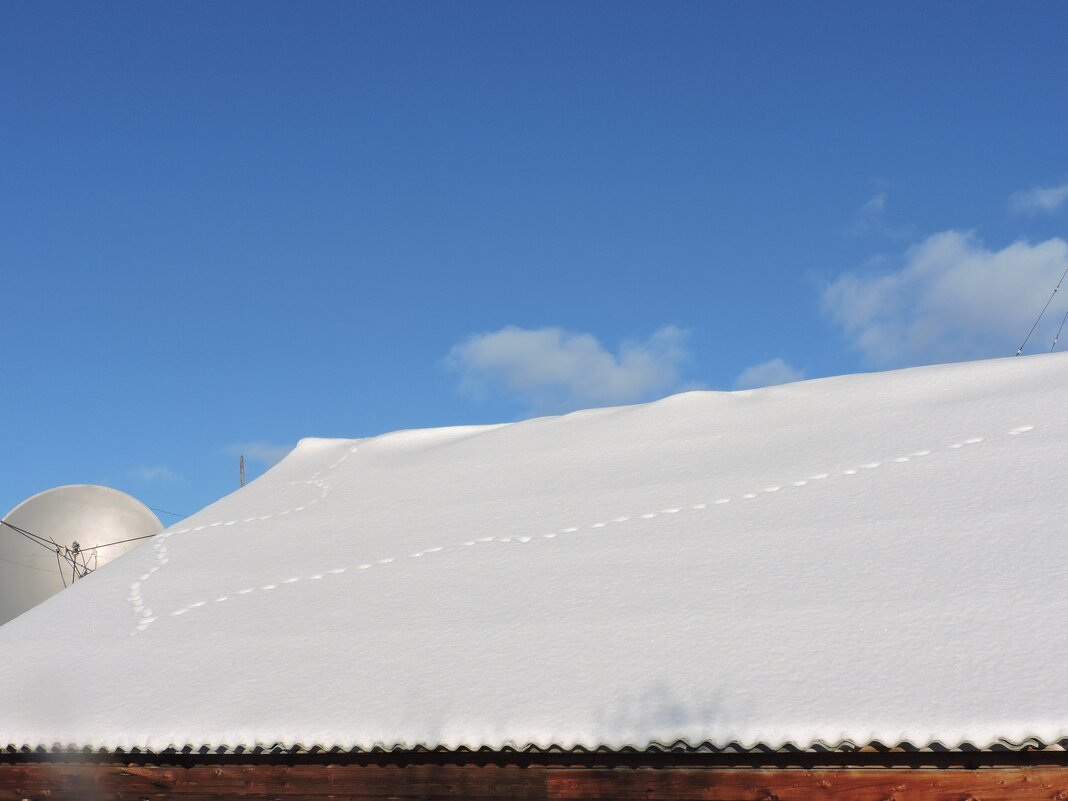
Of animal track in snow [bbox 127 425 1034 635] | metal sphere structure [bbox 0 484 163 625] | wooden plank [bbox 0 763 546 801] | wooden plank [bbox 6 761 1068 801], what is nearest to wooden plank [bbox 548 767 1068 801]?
wooden plank [bbox 6 761 1068 801]

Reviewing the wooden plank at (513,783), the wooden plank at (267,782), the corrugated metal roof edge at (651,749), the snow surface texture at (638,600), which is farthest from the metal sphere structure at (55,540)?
the corrugated metal roof edge at (651,749)

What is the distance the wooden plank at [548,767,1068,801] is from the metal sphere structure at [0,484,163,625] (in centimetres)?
1589

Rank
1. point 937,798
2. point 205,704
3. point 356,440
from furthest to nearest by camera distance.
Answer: point 356,440 → point 205,704 → point 937,798

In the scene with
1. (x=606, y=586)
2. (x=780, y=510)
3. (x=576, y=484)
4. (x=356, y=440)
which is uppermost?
(x=356, y=440)

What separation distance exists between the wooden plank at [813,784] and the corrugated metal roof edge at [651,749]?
0.14 meters

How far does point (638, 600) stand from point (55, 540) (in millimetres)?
16429

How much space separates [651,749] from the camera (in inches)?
175

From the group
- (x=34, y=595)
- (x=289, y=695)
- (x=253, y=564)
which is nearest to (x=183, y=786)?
(x=289, y=695)

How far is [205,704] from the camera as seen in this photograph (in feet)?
18.0

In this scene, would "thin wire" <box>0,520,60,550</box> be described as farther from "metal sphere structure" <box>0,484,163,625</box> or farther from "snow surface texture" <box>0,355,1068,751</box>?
"snow surface texture" <box>0,355,1068,751</box>

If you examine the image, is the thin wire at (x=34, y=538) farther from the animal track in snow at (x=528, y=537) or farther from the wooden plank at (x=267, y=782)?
the wooden plank at (x=267, y=782)

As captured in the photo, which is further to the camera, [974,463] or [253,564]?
[253,564]

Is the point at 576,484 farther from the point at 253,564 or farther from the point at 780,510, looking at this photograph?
the point at 253,564

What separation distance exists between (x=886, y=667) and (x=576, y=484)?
3.90 meters
